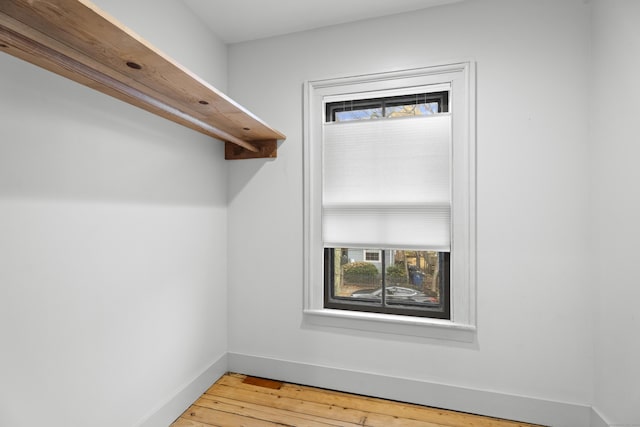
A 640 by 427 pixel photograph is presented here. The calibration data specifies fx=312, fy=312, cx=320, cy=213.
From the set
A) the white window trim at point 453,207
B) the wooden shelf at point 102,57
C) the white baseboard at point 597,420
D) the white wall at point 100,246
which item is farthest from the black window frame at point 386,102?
the white baseboard at point 597,420

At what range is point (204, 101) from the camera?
5.00 ft

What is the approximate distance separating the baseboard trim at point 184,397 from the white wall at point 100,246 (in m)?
0.03

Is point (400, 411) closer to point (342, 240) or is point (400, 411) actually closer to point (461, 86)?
point (342, 240)

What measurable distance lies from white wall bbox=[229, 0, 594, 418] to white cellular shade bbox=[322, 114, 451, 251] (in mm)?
243

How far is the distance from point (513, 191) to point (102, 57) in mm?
2157

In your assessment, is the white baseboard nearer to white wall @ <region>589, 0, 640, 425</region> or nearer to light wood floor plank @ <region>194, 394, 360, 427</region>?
white wall @ <region>589, 0, 640, 425</region>

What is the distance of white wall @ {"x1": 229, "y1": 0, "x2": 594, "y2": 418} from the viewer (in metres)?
1.82

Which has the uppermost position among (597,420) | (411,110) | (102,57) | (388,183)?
(411,110)

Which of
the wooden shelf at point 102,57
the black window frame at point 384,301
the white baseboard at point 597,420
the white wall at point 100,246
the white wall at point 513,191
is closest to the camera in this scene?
the wooden shelf at point 102,57

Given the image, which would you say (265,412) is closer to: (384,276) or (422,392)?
(422,392)

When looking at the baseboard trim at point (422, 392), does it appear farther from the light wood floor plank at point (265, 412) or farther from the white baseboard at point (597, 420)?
the light wood floor plank at point (265, 412)

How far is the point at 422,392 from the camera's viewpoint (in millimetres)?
2049

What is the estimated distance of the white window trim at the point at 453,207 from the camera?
1.97m

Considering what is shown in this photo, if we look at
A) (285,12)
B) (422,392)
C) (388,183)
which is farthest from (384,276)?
(285,12)
